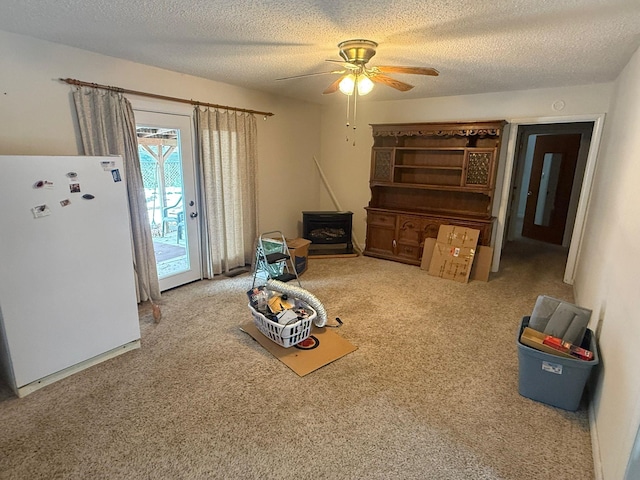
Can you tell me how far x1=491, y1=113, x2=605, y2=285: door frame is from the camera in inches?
156

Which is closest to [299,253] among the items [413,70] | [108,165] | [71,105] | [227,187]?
[227,187]

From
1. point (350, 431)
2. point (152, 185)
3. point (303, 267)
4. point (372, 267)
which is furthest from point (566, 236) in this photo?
point (152, 185)

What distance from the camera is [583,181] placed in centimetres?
411

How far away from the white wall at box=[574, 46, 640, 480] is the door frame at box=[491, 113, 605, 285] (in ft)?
1.16

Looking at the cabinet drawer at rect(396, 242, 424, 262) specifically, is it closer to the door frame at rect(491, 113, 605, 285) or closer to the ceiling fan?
the door frame at rect(491, 113, 605, 285)

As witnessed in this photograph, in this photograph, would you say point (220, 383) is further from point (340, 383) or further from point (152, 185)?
point (152, 185)

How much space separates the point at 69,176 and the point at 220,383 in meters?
1.71

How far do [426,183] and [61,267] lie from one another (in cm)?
447

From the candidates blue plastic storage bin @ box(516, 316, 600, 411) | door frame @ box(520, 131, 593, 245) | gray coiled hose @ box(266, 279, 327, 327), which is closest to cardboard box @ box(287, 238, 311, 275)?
gray coiled hose @ box(266, 279, 327, 327)

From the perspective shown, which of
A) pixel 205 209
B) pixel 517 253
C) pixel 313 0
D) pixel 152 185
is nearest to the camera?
pixel 313 0

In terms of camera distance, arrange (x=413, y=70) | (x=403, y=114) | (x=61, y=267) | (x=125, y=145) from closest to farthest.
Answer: (x=61, y=267) < (x=413, y=70) < (x=125, y=145) < (x=403, y=114)

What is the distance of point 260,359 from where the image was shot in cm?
267

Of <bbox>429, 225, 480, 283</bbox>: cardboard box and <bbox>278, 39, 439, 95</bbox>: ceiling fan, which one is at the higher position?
<bbox>278, 39, 439, 95</bbox>: ceiling fan

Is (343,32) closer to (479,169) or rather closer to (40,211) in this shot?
(40,211)
